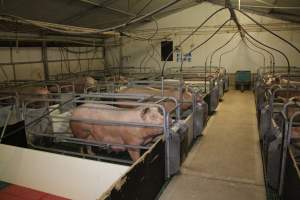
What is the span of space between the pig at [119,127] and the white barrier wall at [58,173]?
650 mm

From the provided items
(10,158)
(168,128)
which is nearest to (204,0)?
(168,128)

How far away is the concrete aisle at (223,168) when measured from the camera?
8.17ft

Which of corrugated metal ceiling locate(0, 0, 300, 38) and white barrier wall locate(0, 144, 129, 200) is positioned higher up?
corrugated metal ceiling locate(0, 0, 300, 38)

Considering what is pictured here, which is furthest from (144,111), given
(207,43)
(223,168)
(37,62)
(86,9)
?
(207,43)

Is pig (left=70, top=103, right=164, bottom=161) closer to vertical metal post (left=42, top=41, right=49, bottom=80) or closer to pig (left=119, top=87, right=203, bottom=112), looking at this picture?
pig (left=119, top=87, right=203, bottom=112)

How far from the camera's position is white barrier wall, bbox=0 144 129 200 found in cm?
189

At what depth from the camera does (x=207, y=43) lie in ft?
31.1

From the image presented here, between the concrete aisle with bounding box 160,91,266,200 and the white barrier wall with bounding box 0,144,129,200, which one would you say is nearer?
the white barrier wall with bounding box 0,144,129,200

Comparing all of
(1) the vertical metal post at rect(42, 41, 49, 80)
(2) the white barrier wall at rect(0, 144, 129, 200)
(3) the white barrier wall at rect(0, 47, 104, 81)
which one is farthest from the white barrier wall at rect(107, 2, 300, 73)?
(2) the white barrier wall at rect(0, 144, 129, 200)

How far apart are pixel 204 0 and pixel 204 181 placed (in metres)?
7.90

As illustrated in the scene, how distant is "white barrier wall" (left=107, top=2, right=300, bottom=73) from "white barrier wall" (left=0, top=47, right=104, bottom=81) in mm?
2116

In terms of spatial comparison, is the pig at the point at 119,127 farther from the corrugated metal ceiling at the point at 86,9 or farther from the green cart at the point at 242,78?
the green cart at the point at 242,78

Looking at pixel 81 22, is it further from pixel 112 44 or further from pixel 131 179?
pixel 131 179

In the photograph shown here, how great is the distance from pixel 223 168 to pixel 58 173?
1.92 m
